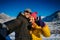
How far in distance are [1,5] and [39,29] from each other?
0.59 metres

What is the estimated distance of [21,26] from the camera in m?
1.18

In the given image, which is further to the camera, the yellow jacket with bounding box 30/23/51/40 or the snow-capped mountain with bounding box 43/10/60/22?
the snow-capped mountain with bounding box 43/10/60/22

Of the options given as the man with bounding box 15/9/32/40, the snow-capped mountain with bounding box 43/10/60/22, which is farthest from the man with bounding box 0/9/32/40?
the snow-capped mountain with bounding box 43/10/60/22

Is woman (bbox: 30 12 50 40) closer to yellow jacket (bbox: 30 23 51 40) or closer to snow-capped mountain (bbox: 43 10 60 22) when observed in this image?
yellow jacket (bbox: 30 23 51 40)

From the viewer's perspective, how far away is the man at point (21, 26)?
115cm

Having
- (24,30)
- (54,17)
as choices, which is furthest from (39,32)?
(54,17)

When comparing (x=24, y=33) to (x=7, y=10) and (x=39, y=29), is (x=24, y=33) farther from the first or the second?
(x=7, y=10)

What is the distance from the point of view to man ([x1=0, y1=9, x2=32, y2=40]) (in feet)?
3.79

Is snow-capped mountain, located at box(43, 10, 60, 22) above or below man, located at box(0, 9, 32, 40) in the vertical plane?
above

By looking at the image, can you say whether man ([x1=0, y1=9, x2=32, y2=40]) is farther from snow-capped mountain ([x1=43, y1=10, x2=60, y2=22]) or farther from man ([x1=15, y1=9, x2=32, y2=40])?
snow-capped mountain ([x1=43, y1=10, x2=60, y2=22])

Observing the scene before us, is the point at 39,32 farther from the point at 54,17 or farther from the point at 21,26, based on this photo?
the point at 54,17

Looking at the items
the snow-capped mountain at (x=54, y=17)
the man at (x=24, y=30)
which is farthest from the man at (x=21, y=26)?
the snow-capped mountain at (x=54, y=17)

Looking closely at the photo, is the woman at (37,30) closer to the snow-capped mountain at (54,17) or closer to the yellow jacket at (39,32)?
the yellow jacket at (39,32)

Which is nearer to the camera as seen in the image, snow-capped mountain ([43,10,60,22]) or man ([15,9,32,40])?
man ([15,9,32,40])
